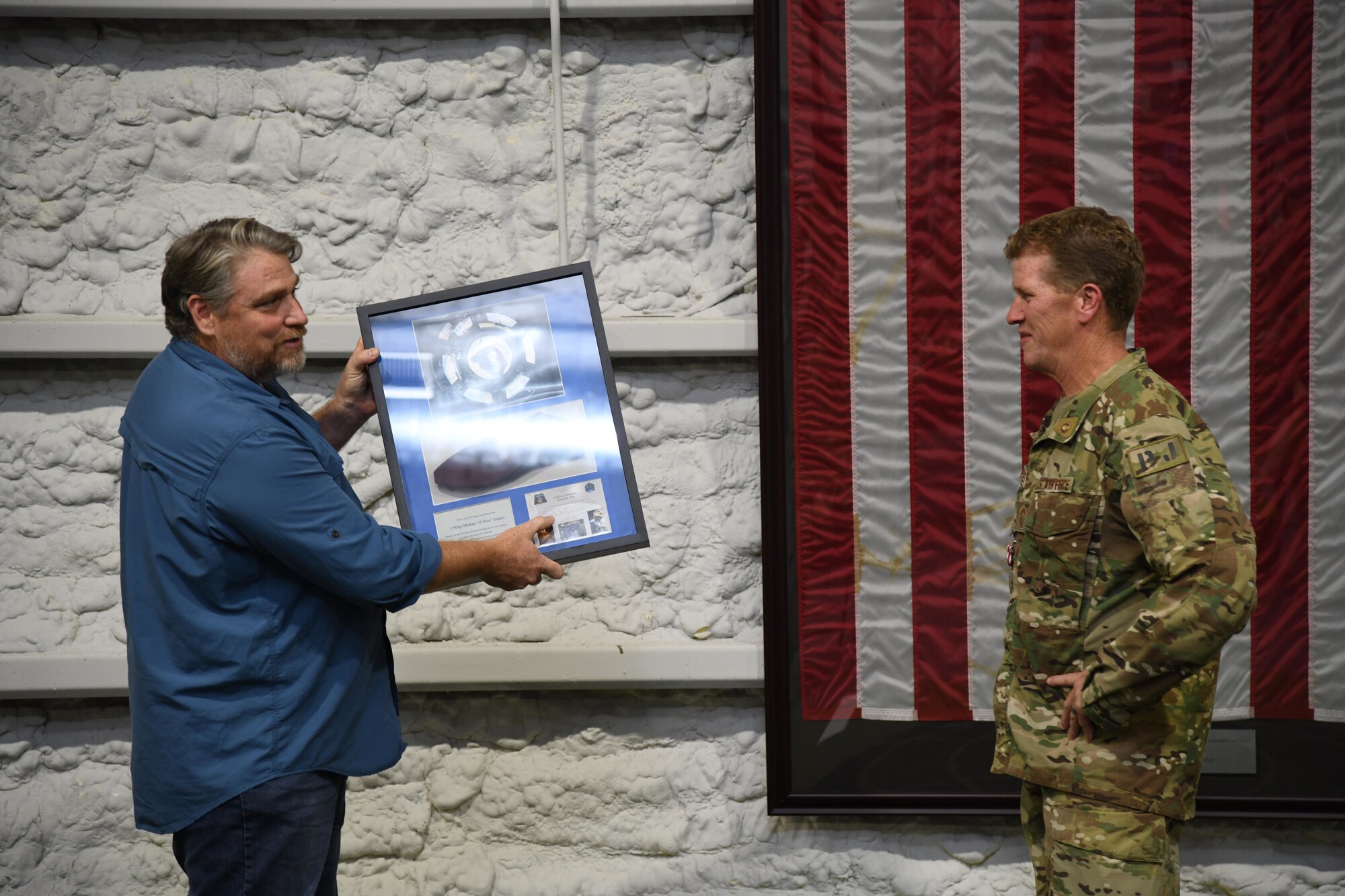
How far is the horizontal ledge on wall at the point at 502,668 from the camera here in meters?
2.48

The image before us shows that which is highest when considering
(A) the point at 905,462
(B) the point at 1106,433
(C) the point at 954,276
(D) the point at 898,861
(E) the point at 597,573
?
(C) the point at 954,276

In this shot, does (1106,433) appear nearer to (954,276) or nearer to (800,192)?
(954,276)

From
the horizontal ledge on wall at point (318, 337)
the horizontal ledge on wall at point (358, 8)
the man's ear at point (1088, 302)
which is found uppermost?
the horizontal ledge on wall at point (358, 8)

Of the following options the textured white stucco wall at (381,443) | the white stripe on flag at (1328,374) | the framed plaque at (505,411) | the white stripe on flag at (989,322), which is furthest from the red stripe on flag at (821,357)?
the white stripe on flag at (1328,374)

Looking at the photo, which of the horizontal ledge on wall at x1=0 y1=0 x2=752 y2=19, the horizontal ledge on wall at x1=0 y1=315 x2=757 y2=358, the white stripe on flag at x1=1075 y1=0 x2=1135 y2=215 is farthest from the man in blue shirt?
the white stripe on flag at x1=1075 y1=0 x2=1135 y2=215

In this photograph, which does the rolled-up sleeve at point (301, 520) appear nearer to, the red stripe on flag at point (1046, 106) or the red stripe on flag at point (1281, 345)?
the red stripe on flag at point (1046, 106)

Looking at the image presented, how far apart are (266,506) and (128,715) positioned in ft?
4.31

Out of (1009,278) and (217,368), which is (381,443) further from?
(1009,278)

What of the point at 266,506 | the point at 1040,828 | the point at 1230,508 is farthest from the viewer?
the point at 1040,828

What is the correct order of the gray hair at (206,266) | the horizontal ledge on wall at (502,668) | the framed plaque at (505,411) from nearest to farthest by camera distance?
the gray hair at (206,266)
the framed plaque at (505,411)
the horizontal ledge on wall at (502,668)

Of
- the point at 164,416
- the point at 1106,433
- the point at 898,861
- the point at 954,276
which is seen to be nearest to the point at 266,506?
the point at 164,416

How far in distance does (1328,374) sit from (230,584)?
229 cm

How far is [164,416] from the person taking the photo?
1.63 meters

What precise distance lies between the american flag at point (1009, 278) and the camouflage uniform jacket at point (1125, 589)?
708mm
